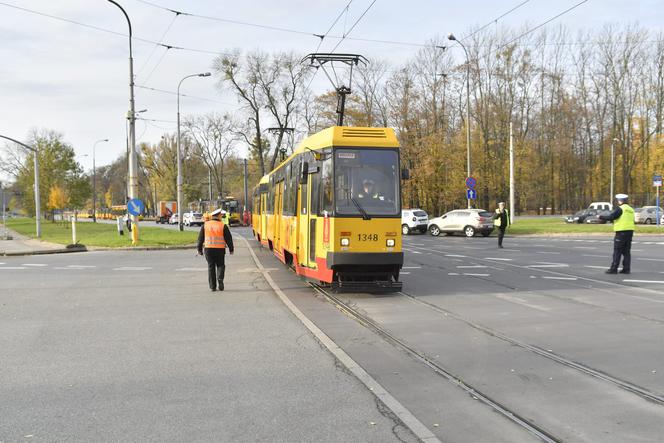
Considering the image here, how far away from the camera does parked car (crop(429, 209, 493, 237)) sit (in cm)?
3155

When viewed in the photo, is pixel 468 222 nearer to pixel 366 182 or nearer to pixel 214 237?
pixel 366 182

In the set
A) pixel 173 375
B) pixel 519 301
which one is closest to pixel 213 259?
pixel 519 301

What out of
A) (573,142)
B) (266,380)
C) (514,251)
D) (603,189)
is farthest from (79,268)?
(603,189)

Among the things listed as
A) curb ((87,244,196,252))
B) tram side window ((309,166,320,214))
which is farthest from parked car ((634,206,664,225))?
tram side window ((309,166,320,214))

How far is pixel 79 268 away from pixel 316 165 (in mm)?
9256

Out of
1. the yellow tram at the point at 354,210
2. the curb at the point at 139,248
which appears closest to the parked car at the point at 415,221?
the curb at the point at 139,248

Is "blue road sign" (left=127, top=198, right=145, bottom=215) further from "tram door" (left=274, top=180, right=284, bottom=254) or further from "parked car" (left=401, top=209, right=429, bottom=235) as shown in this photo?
"parked car" (left=401, top=209, right=429, bottom=235)

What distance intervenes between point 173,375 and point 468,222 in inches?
1096

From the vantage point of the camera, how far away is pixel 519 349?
6598mm

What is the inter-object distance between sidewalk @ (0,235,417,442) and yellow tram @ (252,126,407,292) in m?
1.34

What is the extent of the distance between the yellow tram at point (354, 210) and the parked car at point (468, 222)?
70.5ft

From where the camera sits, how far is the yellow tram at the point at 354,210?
34.5 feet

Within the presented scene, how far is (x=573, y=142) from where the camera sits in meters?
60.8

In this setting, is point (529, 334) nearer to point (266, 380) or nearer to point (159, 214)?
point (266, 380)
